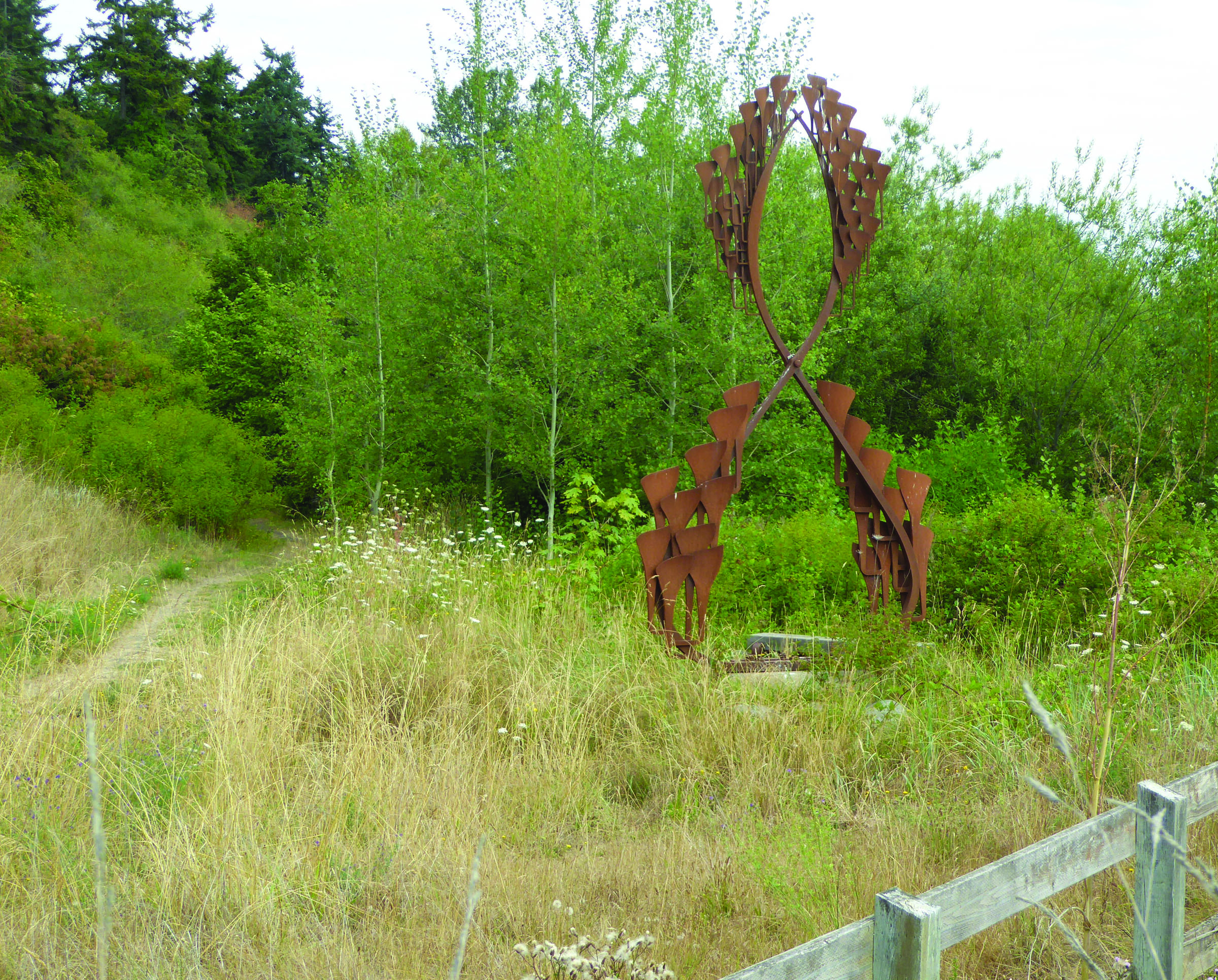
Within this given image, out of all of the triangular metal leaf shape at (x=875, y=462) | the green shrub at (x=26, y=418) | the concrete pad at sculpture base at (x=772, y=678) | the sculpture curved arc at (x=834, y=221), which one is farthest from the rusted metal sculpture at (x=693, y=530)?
the green shrub at (x=26, y=418)

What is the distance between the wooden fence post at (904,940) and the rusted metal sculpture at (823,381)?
3.80 meters

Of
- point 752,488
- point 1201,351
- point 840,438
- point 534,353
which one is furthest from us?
point 752,488

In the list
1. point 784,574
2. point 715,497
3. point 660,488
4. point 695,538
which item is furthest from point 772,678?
point 784,574

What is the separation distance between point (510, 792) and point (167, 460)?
10.1m

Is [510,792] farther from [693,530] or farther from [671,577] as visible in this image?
[693,530]

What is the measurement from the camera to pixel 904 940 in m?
1.62

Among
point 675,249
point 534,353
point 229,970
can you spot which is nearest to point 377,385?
point 534,353

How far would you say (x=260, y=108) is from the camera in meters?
30.7

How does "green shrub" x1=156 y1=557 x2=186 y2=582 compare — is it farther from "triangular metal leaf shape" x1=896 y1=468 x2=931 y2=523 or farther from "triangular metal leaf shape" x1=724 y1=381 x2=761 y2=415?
"triangular metal leaf shape" x1=896 y1=468 x2=931 y2=523

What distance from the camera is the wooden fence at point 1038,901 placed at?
1.61 m

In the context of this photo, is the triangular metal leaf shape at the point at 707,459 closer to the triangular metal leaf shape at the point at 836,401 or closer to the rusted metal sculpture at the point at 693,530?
the rusted metal sculpture at the point at 693,530

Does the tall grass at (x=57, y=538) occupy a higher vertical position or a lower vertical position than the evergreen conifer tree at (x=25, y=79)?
lower

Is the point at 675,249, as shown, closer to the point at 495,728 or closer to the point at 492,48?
the point at 492,48

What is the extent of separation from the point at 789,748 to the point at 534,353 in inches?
284
